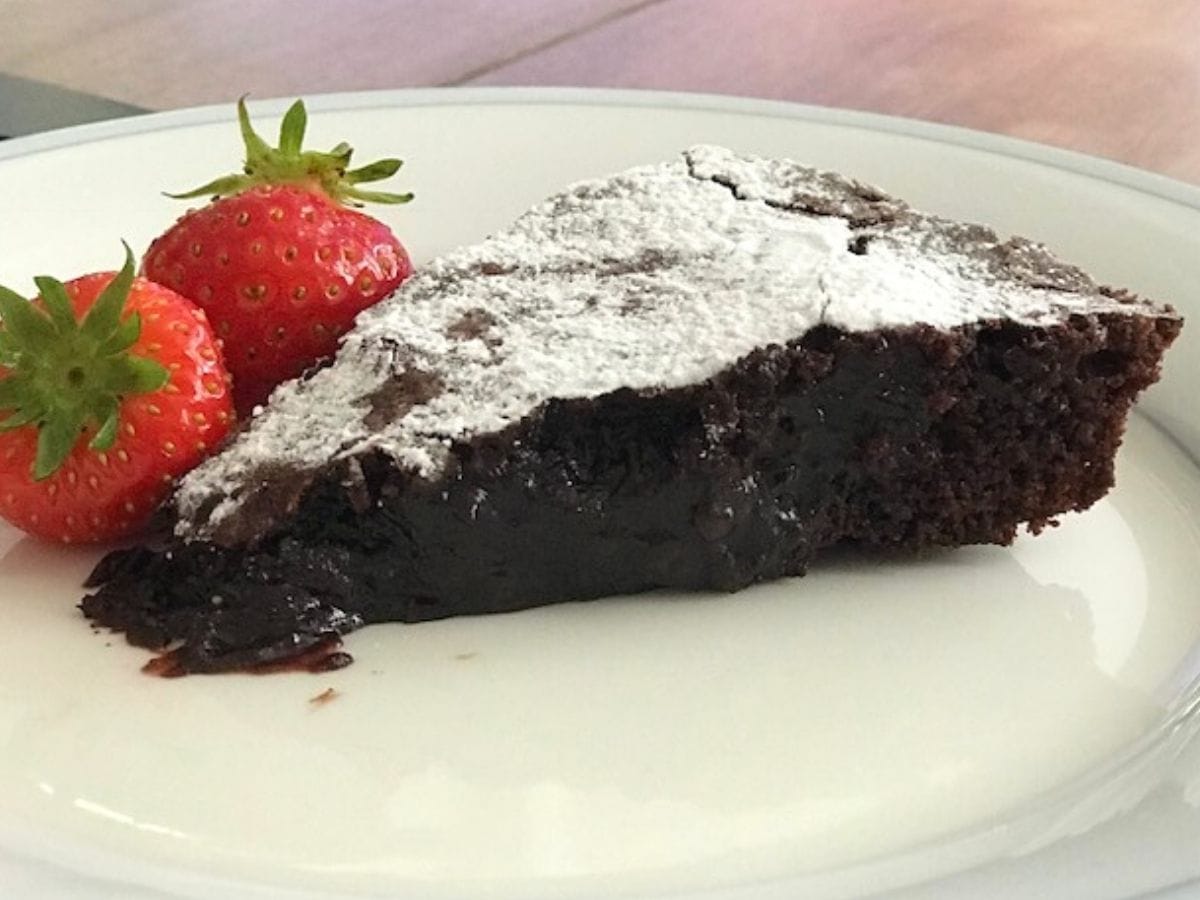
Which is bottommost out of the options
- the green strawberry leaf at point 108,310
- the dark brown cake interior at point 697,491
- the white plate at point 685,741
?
the white plate at point 685,741

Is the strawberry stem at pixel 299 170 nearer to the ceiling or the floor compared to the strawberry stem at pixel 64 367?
nearer to the ceiling

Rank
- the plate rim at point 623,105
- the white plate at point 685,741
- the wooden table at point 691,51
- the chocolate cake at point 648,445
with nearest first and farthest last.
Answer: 1. the white plate at point 685,741
2. the chocolate cake at point 648,445
3. the plate rim at point 623,105
4. the wooden table at point 691,51

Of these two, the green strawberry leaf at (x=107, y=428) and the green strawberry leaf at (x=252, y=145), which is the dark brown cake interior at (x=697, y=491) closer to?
the green strawberry leaf at (x=107, y=428)

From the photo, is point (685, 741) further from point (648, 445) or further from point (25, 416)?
point (25, 416)

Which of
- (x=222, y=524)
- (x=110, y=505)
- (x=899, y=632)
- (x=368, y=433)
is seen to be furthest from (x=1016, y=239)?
(x=110, y=505)

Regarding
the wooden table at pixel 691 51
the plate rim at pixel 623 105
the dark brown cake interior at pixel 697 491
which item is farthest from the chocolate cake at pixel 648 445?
the wooden table at pixel 691 51

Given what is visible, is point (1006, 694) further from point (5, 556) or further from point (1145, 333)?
point (5, 556)

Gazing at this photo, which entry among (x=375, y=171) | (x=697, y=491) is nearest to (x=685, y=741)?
(x=697, y=491)
